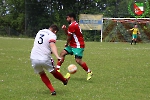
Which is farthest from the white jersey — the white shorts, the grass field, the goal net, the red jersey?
the goal net

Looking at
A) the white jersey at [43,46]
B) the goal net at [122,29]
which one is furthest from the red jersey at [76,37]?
the goal net at [122,29]

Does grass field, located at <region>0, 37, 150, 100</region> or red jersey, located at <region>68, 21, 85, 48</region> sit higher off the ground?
red jersey, located at <region>68, 21, 85, 48</region>

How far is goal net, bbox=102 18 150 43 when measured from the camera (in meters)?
37.1

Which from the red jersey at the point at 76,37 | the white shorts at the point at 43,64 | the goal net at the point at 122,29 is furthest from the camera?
the goal net at the point at 122,29

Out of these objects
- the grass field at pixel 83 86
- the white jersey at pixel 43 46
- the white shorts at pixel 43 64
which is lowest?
the grass field at pixel 83 86

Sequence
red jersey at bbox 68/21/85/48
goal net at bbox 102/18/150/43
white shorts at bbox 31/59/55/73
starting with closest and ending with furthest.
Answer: white shorts at bbox 31/59/55/73 → red jersey at bbox 68/21/85/48 → goal net at bbox 102/18/150/43

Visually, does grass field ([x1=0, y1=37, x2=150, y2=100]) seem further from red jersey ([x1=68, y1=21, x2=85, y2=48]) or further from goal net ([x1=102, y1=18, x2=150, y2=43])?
goal net ([x1=102, y1=18, x2=150, y2=43])

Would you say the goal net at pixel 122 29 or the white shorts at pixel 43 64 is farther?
the goal net at pixel 122 29

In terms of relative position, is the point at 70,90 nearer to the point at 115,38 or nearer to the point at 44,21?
the point at 115,38

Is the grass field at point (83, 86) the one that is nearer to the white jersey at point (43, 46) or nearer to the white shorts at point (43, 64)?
the white shorts at point (43, 64)

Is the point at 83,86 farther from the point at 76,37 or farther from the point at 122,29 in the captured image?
the point at 122,29

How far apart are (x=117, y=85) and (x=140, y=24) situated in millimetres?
29023

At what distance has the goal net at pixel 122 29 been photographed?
37125 millimetres

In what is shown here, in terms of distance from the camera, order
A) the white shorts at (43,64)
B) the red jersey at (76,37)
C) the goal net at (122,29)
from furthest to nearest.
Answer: the goal net at (122,29) → the red jersey at (76,37) → the white shorts at (43,64)
